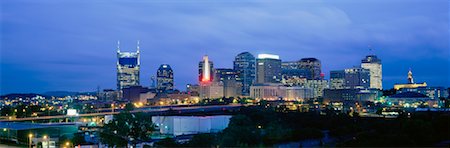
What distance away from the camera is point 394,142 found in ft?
35.7

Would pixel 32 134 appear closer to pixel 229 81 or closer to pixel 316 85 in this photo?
pixel 229 81

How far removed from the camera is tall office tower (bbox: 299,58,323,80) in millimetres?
80250

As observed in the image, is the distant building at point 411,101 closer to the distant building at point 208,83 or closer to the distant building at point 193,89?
the distant building at point 208,83

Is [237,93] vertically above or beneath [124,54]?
beneath

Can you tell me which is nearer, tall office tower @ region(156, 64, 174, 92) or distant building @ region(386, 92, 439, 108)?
distant building @ region(386, 92, 439, 108)

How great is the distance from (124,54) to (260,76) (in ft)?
88.2

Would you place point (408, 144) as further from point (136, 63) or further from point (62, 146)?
point (136, 63)

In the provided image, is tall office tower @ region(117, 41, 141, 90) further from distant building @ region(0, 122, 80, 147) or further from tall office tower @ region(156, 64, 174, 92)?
distant building @ region(0, 122, 80, 147)

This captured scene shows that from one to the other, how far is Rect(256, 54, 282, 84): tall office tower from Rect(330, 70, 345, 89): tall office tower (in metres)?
8.65

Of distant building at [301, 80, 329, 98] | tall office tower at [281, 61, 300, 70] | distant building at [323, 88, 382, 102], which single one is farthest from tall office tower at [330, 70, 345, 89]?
distant building at [323, 88, 382, 102]

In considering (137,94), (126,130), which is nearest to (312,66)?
(137,94)

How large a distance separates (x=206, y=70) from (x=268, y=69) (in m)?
10.3

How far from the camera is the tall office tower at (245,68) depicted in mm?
79000

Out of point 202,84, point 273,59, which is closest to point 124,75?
point 202,84
